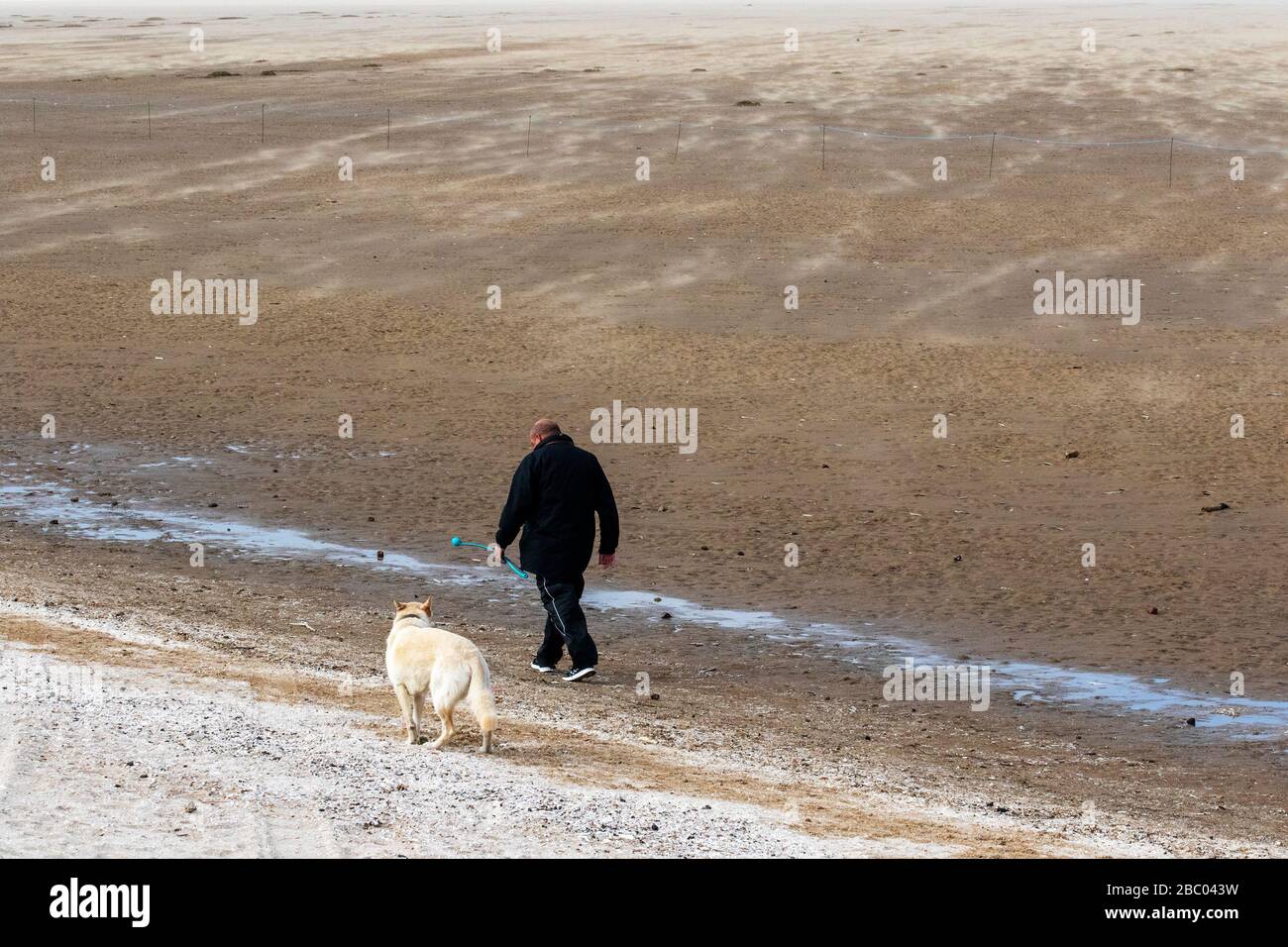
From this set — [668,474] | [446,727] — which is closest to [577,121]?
[668,474]

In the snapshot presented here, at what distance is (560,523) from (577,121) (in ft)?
100.0

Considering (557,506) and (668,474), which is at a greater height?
(557,506)

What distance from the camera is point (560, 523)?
1204 cm

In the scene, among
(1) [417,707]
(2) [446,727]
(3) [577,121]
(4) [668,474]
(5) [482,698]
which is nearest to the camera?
(5) [482,698]

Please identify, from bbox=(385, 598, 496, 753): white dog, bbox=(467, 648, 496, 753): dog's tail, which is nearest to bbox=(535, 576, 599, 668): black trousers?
bbox=(385, 598, 496, 753): white dog

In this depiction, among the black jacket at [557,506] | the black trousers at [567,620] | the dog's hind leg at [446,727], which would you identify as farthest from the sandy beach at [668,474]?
the black jacket at [557,506]

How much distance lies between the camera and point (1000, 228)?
2994 cm

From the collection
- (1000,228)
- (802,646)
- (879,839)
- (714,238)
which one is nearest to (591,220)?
(714,238)

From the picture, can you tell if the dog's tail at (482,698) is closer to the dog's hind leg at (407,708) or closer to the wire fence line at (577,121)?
the dog's hind leg at (407,708)

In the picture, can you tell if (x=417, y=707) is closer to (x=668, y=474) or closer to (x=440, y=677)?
(x=440, y=677)

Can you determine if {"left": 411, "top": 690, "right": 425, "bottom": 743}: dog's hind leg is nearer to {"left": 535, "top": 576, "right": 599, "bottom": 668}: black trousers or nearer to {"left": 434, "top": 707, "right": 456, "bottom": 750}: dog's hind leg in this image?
{"left": 434, "top": 707, "right": 456, "bottom": 750}: dog's hind leg

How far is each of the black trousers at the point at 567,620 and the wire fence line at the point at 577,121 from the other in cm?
2831

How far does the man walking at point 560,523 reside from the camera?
1198cm

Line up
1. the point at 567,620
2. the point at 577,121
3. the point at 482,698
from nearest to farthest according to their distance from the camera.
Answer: the point at 482,698 < the point at 567,620 < the point at 577,121
